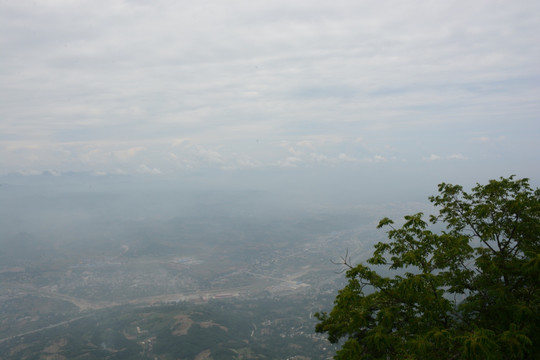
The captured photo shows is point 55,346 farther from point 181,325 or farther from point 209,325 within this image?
point 209,325

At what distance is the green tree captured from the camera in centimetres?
1066

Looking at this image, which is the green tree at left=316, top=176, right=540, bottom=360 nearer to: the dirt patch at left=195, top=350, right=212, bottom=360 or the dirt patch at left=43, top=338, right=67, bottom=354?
the dirt patch at left=195, top=350, right=212, bottom=360

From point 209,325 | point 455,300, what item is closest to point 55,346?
point 209,325

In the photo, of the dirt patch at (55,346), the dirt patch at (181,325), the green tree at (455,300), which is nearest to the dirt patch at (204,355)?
the dirt patch at (181,325)

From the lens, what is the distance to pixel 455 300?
1390 centimetres

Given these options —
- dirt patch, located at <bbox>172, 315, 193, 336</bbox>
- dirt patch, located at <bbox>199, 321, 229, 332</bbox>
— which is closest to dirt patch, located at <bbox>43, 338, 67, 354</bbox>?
dirt patch, located at <bbox>172, 315, 193, 336</bbox>

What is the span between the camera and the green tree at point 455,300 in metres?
10.7

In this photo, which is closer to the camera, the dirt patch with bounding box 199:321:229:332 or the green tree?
the green tree

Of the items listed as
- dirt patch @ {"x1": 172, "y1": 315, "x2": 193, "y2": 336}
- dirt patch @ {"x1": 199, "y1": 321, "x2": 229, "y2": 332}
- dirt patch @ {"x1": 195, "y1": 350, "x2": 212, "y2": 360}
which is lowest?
dirt patch @ {"x1": 199, "y1": 321, "x2": 229, "y2": 332}

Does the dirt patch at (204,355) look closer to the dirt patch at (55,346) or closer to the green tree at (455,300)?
the dirt patch at (55,346)

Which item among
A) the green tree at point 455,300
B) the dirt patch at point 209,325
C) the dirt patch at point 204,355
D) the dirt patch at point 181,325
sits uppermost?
the green tree at point 455,300

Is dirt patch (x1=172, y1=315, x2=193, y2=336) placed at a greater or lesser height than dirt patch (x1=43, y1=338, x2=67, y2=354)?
greater

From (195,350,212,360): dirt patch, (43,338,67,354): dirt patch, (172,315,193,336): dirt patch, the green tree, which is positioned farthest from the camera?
(172,315,193,336): dirt patch

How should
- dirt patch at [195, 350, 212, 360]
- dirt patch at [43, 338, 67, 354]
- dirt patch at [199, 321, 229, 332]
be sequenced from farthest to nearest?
1. dirt patch at [199, 321, 229, 332]
2. dirt patch at [43, 338, 67, 354]
3. dirt patch at [195, 350, 212, 360]
